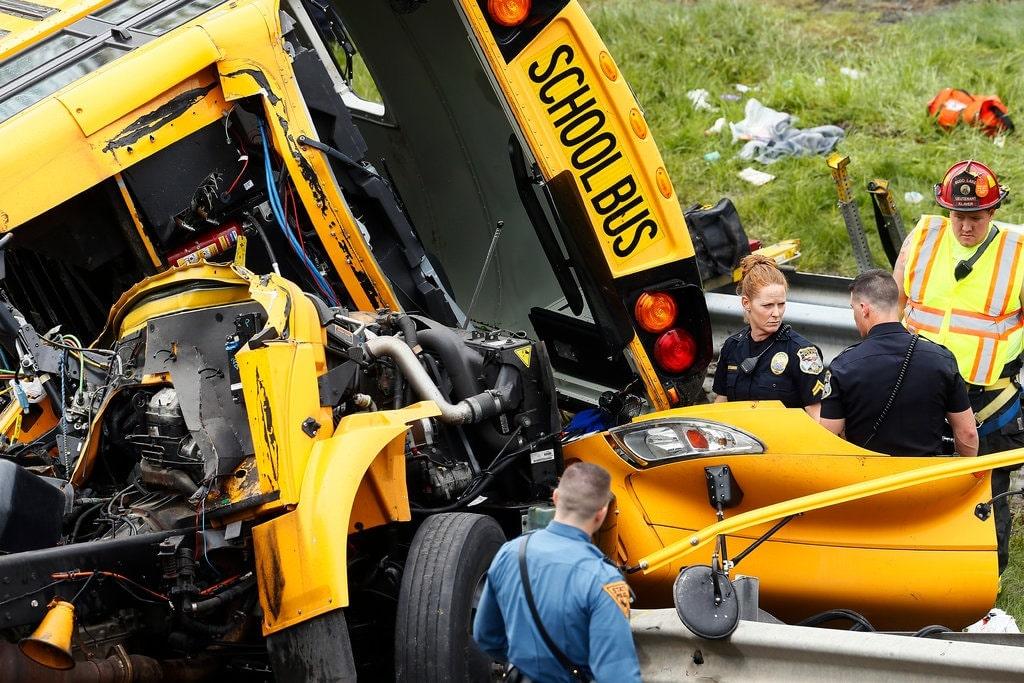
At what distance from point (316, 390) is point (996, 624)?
244 centimetres

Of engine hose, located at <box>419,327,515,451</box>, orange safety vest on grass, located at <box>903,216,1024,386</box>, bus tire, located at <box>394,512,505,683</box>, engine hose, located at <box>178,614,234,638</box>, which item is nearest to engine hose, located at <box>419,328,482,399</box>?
engine hose, located at <box>419,327,515,451</box>

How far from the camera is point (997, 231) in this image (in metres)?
4.91

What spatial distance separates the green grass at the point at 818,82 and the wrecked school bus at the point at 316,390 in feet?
8.97

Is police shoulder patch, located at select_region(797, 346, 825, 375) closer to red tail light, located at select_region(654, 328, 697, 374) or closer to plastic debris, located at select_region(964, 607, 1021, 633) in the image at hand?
red tail light, located at select_region(654, 328, 697, 374)

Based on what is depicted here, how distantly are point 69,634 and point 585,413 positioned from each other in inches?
101

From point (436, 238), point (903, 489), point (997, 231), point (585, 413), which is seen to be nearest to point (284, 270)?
point (585, 413)

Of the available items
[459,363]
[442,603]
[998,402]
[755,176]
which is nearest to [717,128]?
[755,176]

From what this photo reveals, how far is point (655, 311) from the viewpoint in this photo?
16.7 ft

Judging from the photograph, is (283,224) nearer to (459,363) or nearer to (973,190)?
(459,363)

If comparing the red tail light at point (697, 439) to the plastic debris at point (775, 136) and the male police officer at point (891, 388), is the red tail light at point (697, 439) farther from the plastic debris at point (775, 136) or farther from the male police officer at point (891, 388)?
the plastic debris at point (775, 136)

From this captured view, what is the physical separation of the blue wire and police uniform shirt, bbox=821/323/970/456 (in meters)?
1.81

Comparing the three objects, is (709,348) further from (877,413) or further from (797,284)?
(797,284)

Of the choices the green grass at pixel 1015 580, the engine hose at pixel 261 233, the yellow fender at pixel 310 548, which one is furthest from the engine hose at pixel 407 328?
the green grass at pixel 1015 580

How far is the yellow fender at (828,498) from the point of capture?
3834 mm
